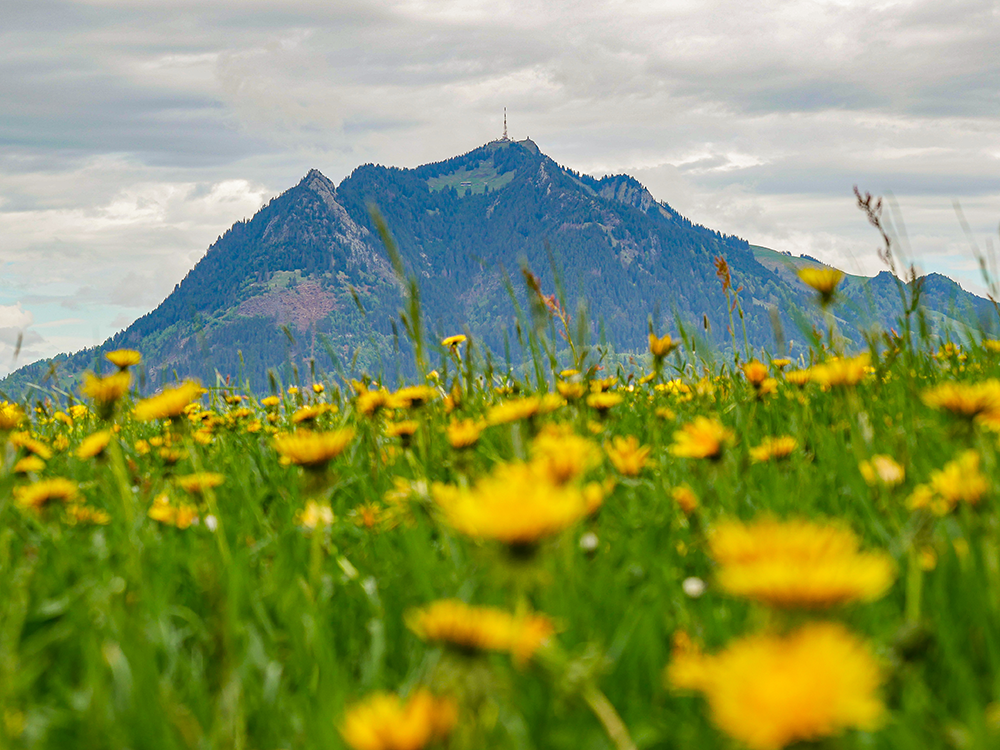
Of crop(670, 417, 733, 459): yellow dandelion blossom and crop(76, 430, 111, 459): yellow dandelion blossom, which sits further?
crop(76, 430, 111, 459): yellow dandelion blossom

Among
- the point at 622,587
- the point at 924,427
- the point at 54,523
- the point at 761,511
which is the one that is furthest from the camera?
the point at 924,427

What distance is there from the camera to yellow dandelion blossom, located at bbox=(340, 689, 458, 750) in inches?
25.1

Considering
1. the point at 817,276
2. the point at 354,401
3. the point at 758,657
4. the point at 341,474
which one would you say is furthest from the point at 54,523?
the point at 817,276

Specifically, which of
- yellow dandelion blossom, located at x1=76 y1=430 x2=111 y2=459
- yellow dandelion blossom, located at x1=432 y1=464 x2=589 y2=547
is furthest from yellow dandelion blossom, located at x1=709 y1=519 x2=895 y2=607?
yellow dandelion blossom, located at x1=76 y1=430 x2=111 y2=459

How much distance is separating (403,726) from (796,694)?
1.10 ft

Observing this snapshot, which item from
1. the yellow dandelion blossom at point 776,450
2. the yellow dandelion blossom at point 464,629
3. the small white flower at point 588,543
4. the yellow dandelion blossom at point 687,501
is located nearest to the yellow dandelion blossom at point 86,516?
the small white flower at point 588,543

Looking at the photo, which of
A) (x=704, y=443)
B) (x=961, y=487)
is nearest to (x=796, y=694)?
(x=961, y=487)

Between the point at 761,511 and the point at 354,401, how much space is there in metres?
2.14

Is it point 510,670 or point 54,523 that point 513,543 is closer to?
point 510,670

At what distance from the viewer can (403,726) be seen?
2.13 feet

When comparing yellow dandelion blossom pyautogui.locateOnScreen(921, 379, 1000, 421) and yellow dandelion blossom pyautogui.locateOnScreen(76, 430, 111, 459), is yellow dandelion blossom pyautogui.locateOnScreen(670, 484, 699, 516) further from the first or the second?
yellow dandelion blossom pyautogui.locateOnScreen(76, 430, 111, 459)

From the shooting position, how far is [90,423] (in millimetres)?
4773

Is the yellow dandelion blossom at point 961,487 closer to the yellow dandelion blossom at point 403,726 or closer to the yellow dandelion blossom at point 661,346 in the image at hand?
the yellow dandelion blossom at point 403,726

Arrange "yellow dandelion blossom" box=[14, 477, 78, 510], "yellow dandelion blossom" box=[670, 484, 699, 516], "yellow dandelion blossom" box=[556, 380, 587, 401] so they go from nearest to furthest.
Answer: "yellow dandelion blossom" box=[670, 484, 699, 516], "yellow dandelion blossom" box=[14, 477, 78, 510], "yellow dandelion blossom" box=[556, 380, 587, 401]
